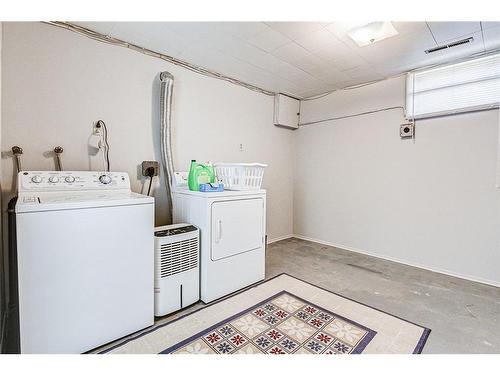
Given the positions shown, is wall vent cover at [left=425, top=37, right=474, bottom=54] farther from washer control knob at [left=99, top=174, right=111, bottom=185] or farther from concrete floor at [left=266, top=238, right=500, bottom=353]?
washer control knob at [left=99, top=174, right=111, bottom=185]

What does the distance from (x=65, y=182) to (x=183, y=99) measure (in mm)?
1437

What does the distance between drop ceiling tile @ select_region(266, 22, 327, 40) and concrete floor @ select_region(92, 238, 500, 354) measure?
89.6 inches

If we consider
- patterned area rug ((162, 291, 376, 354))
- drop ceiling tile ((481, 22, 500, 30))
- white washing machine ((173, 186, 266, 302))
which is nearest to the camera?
patterned area rug ((162, 291, 376, 354))

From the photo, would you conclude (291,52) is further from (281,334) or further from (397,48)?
(281,334)

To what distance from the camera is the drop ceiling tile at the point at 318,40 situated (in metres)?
2.06

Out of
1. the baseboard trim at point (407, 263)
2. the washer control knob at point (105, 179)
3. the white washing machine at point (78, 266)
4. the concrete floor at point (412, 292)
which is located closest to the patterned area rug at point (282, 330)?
the concrete floor at point (412, 292)

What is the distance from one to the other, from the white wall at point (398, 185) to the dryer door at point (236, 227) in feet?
5.36

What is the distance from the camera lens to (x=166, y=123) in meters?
2.44

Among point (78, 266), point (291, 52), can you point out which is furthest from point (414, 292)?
point (78, 266)

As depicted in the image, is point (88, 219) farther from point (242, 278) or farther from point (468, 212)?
point (468, 212)

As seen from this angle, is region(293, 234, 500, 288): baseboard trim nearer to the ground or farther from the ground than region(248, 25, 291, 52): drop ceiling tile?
nearer to the ground

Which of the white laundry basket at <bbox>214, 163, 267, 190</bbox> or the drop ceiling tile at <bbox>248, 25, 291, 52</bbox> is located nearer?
the drop ceiling tile at <bbox>248, 25, 291, 52</bbox>

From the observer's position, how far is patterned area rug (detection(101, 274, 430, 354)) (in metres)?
1.50

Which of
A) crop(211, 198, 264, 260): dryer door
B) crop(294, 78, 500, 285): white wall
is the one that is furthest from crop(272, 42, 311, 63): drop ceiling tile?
crop(211, 198, 264, 260): dryer door
